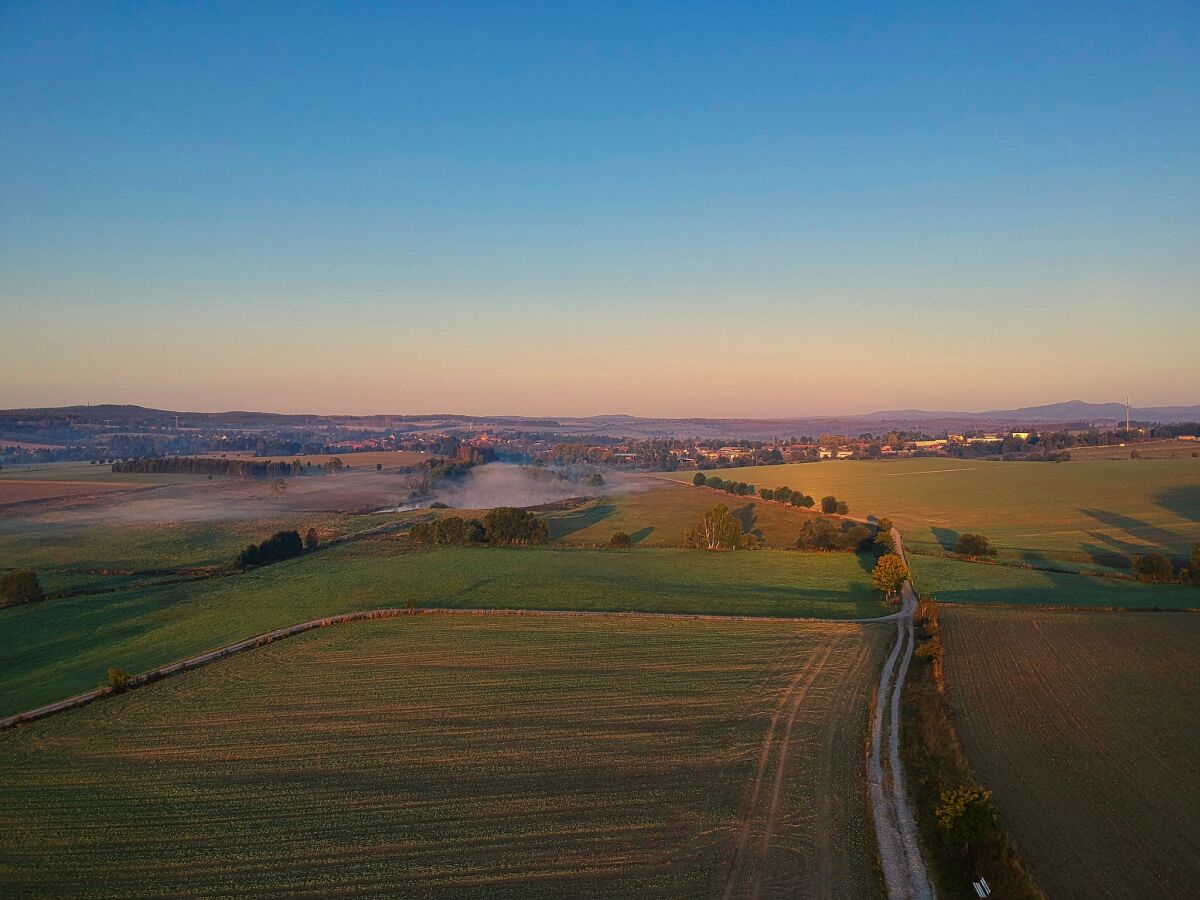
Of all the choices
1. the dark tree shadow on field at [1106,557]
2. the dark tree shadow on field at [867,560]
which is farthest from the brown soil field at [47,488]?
the dark tree shadow on field at [1106,557]

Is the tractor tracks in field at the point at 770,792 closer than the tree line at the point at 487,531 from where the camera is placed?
Yes

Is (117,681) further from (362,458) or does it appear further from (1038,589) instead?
(362,458)

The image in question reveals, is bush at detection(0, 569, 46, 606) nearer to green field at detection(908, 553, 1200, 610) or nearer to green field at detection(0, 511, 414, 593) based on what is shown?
green field at detection(0, 511, 414, 593)

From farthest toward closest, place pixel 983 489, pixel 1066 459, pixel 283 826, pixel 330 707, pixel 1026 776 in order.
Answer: pixel 1066 459 → pixel 983 489 → pixel 330 707 → pixel 1026 776 → pixel 283 826

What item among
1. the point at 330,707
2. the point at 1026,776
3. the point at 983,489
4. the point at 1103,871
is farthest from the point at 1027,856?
the point at 983,489

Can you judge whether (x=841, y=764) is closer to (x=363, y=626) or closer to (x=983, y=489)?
(x=363, y=626)

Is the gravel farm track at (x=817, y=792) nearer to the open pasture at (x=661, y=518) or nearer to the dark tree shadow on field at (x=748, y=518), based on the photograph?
the open pasture at (x=661, y=518)

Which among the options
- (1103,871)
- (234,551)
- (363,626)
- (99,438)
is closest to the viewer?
(1103,871)
